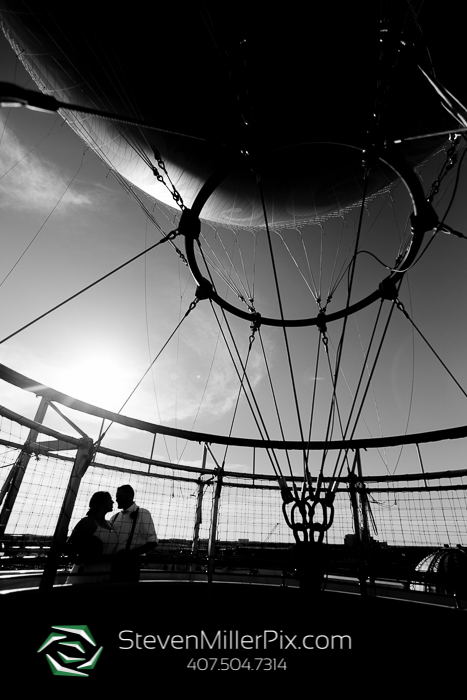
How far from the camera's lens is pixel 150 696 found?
9.39ft

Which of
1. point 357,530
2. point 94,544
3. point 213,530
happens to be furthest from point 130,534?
point 357,530

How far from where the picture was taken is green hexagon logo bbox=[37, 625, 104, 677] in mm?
2830

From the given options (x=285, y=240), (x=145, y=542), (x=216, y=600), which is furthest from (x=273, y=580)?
(x=285, y=240)

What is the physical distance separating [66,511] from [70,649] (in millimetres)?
1188

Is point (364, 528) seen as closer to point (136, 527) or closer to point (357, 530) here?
point (357, 530)

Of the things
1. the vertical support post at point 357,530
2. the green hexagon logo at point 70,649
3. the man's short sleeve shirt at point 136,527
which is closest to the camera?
the green hexagon logo at point 70,649

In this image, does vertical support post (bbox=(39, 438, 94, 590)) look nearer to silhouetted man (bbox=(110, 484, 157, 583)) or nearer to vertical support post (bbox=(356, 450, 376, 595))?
silhouetted man (bbox=(110, 484, 157, 583))

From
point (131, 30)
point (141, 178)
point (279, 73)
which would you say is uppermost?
point (141, 178)

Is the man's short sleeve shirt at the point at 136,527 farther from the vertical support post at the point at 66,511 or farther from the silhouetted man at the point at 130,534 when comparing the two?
the vertical support post at the point at 66,511

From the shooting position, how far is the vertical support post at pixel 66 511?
306 cm

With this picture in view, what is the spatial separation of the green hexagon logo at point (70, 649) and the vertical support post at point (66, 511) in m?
0.47

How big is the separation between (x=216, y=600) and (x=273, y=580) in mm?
1060

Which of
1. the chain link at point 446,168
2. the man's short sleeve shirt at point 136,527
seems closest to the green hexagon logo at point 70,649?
the man's short sleeve shirt at point 136,527

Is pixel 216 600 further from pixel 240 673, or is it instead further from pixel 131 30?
pixel 131 30
